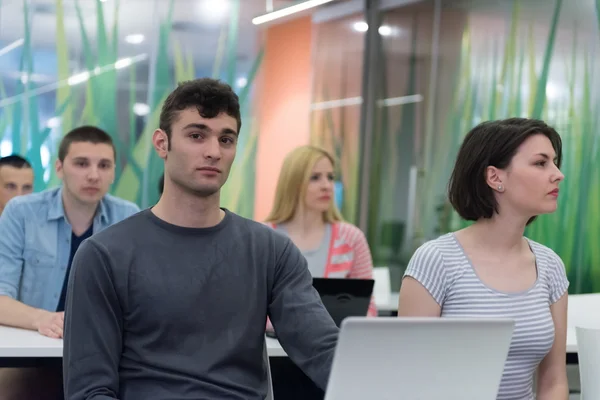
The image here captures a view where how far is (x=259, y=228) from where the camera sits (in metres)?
2.20

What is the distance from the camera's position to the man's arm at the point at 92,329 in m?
1.95

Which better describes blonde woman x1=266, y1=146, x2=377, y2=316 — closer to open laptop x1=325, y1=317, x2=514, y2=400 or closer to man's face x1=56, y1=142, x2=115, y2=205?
man's face x1=56, y1=142, x2=115, y2=205

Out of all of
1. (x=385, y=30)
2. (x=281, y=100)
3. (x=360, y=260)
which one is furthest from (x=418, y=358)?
(x=385, y=30)

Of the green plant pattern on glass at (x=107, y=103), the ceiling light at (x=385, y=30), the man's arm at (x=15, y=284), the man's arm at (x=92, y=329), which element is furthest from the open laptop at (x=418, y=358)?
the ceiling light at (x=385, y=30)

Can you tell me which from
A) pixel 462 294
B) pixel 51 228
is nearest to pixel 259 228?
pixel 462 294

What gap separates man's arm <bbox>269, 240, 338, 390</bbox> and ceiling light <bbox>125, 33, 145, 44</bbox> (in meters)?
4.94

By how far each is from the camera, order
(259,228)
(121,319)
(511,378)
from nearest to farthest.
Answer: (121,319), (259,228), (511,378)

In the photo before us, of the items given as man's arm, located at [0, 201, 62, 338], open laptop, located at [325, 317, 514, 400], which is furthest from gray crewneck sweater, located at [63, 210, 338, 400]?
man's arm, located at [0, 201, 62, 338]

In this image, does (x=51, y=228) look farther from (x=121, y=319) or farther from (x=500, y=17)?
(x=500, y=17)

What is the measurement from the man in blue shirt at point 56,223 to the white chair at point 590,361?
1976mm

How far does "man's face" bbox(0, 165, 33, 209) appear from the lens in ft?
17.4

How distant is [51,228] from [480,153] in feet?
5.97

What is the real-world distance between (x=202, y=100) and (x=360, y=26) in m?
6.07

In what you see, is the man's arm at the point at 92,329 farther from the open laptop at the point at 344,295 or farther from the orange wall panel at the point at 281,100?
the orange wall panel at the point at 281,100
